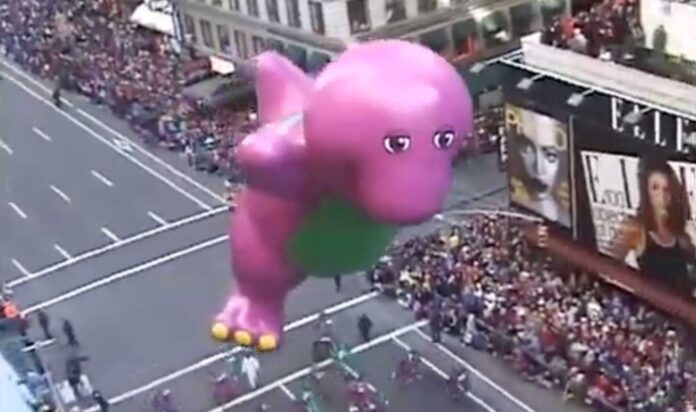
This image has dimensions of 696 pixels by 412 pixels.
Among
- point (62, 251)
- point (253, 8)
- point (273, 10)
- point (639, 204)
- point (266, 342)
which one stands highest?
point (266, 342)

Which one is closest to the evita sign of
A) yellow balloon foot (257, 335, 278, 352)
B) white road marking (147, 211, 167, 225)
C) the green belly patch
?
white road marking (147, 211, 167, 225)

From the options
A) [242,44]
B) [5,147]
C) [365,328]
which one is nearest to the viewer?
[365,328]

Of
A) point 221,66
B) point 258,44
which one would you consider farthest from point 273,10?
point 221,66

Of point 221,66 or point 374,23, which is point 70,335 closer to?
point 374,23

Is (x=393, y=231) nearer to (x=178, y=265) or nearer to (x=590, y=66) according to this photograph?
(x=590, y=66)

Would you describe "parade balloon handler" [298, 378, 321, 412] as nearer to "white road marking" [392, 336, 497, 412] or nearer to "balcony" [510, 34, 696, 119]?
"white road marking" [392, 336, 497, 412]

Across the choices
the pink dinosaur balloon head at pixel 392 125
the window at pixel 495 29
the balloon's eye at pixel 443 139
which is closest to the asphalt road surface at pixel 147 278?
the window at pixel 495 29

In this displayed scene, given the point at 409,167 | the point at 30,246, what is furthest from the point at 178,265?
the point at 409,167

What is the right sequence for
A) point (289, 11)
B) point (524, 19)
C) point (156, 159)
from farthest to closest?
point (524, 19), point (289, 11), point (156, 159)
